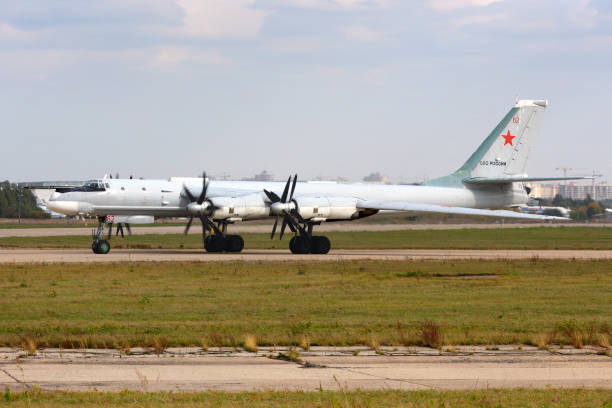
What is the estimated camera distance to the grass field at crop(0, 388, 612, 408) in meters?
8.65

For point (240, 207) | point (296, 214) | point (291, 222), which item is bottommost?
point (291, 222)

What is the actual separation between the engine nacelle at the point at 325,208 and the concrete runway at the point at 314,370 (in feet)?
79.2

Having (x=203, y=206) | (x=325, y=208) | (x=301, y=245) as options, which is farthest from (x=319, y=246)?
(x=203, y=206)

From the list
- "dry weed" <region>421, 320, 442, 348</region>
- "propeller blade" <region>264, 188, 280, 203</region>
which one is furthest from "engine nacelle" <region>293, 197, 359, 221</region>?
"dry weed" <region>421, 320, 442, 348</region>

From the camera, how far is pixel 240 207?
35375mm

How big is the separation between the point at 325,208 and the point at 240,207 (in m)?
4.16

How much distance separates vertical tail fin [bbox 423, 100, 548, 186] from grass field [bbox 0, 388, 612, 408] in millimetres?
34079

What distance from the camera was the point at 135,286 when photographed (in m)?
22.0

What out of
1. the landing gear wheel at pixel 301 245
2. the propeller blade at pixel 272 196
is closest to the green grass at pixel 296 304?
the propeller blade at pixel 272 196

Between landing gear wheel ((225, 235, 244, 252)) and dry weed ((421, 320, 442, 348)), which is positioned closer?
dry weed ((421, 320, 442, 348))

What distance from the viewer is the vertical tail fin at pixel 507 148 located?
4278 cm

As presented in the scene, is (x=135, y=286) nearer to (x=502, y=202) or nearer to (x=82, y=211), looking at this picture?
(x=82, y=211)

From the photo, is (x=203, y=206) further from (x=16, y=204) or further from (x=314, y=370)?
(x=16, y=204)

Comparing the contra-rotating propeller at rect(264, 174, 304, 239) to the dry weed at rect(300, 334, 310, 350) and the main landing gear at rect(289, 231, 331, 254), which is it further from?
the dry weed at rect(300, 334, 310, 350)
